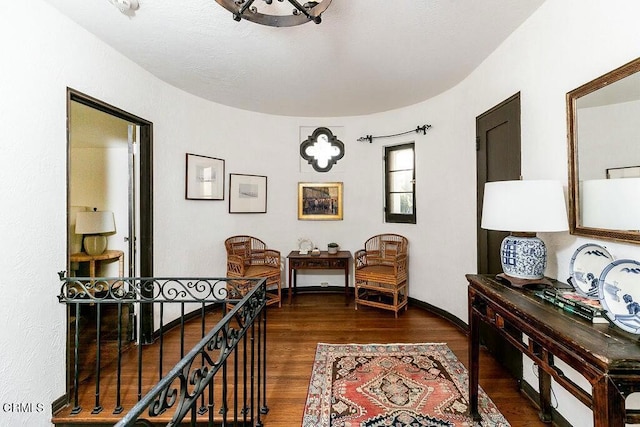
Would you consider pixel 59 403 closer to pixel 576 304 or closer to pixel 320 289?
pixel 320 289

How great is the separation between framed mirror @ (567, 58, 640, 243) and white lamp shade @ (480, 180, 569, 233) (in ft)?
0.46

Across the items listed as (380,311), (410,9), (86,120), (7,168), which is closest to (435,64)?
(410,9)

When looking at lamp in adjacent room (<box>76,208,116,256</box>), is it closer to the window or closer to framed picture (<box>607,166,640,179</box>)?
the window

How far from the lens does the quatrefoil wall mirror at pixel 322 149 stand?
4129 mm

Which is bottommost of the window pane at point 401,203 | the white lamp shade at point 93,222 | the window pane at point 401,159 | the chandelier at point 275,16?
the white lamp shade at point 93,222

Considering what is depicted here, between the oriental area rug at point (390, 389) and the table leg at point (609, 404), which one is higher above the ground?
the table leg at point (609, 404)

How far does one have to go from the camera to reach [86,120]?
9.52 ft

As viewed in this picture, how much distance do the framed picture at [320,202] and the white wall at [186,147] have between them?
2.99 feet

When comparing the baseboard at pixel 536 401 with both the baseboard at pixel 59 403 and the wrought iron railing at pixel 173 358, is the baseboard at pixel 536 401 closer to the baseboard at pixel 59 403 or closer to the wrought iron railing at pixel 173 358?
the wrought iron railing at pixel 173 358

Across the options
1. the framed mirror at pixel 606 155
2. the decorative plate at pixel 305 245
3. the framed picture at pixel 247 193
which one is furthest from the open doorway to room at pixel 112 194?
the framed mirror at pixel 606 155

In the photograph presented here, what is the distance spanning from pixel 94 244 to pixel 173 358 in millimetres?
1894

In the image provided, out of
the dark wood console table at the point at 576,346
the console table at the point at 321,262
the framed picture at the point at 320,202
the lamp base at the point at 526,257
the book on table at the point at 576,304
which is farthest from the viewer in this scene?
the framed picture at the point at 320,202

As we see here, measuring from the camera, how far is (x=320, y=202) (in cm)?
416

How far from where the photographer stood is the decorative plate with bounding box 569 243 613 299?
1297mm
